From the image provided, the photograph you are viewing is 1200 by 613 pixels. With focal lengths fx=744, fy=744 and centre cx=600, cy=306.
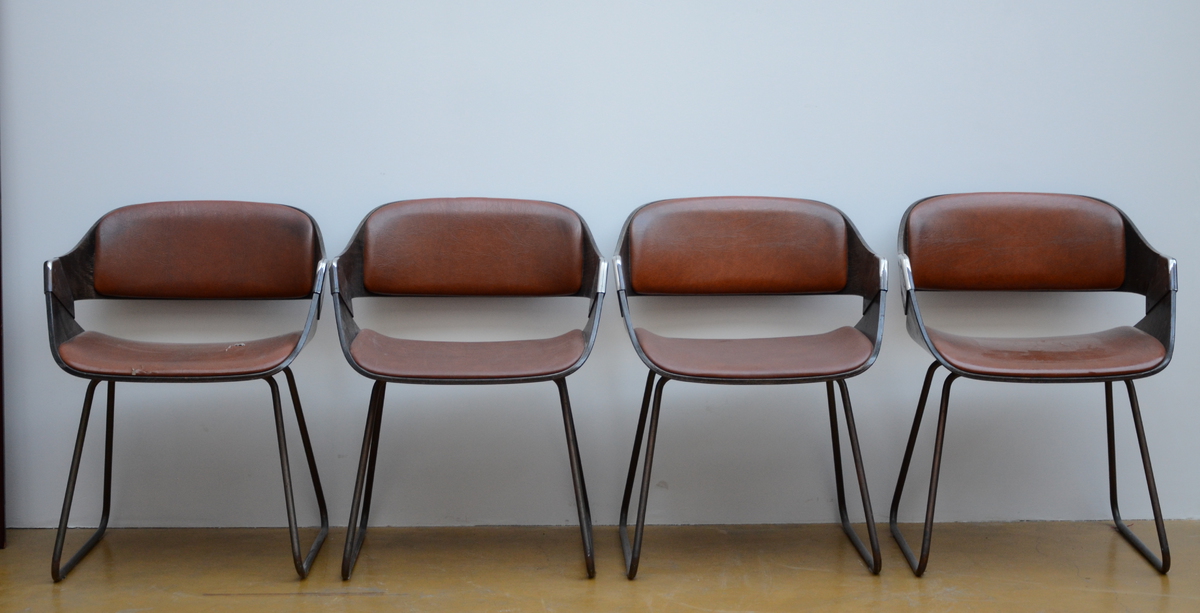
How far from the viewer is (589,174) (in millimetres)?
2150

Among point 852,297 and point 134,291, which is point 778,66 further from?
point 134,291

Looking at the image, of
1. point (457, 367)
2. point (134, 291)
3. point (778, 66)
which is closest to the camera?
point (457, 367)

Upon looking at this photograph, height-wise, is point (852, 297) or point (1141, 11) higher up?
point (1141, 11)

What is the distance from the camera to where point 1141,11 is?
2141mm

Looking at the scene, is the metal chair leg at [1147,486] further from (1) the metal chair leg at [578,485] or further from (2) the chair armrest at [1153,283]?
(1) the metal chair leg at [578,485]

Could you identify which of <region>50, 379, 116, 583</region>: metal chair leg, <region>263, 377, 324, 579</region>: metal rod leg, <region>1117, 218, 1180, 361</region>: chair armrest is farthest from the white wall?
<region>263, 377, 324, 579</region>: metal rod leg

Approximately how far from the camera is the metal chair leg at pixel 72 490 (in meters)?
1.78

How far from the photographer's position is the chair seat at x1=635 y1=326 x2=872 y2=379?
5.51ft

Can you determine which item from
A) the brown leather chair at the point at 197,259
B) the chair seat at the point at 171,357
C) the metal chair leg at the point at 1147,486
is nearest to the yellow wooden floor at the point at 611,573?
the metal chair leg at the point at 1147,486

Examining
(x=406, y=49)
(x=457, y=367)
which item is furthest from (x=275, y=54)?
(x=457, y=367)

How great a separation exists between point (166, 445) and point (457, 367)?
3.51ft

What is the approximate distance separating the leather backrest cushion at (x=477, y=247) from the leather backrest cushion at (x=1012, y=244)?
96cm

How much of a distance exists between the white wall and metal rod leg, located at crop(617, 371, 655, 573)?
0.10 meters

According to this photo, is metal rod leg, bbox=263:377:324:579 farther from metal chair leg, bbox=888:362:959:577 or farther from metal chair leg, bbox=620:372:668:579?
metal chair leg, bbox=888:362:959:577
